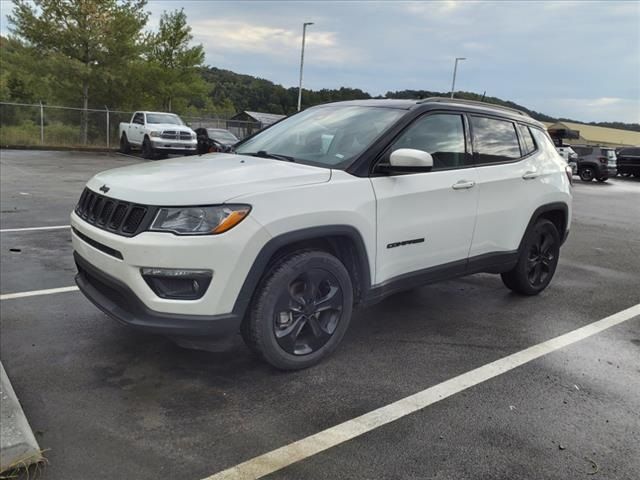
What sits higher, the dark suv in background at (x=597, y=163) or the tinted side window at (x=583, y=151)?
the tinted side window at (x=583, y=151)

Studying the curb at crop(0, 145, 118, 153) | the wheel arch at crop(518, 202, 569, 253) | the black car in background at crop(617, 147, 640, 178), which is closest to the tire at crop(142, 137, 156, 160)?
the curb at crop(0, 145, 118, 153)

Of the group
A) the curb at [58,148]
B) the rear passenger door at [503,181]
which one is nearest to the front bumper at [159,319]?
the rear passenger door at [503,181]

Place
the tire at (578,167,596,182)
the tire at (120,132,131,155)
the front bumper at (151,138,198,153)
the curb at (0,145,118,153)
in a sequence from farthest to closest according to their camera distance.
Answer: the tire at (578,167,596,182), the tire at (120,132,131,155), the curb at (0,145,118,153), the front bumper at (151,138,198,153)

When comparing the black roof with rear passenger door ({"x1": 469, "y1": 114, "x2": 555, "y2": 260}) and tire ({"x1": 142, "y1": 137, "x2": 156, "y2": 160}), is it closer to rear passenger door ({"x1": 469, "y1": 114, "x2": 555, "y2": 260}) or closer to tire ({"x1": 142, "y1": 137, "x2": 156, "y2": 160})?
rear passenger door ({"x1": 469, "y1": 114, "x2": 555, "y2": 260})

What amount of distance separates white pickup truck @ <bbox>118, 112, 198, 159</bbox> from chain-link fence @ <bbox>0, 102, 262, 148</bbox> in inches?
152

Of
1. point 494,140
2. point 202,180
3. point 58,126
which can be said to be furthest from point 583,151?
point 202,180

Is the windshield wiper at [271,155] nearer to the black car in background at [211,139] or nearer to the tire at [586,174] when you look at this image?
the black car in background at [211,139]

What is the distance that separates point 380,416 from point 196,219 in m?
1.54

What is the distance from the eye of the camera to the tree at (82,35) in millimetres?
25250

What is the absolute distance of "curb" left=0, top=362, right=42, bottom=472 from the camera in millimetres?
2447

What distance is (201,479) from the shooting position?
2.46 metres

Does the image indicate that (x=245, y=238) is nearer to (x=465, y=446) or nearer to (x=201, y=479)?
(x=201, y=479)

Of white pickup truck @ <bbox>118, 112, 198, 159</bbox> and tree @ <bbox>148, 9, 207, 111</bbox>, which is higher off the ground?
tree @ <bbox>148, 9, 207, 111</bbox>

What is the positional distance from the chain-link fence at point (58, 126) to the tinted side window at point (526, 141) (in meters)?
20.4
